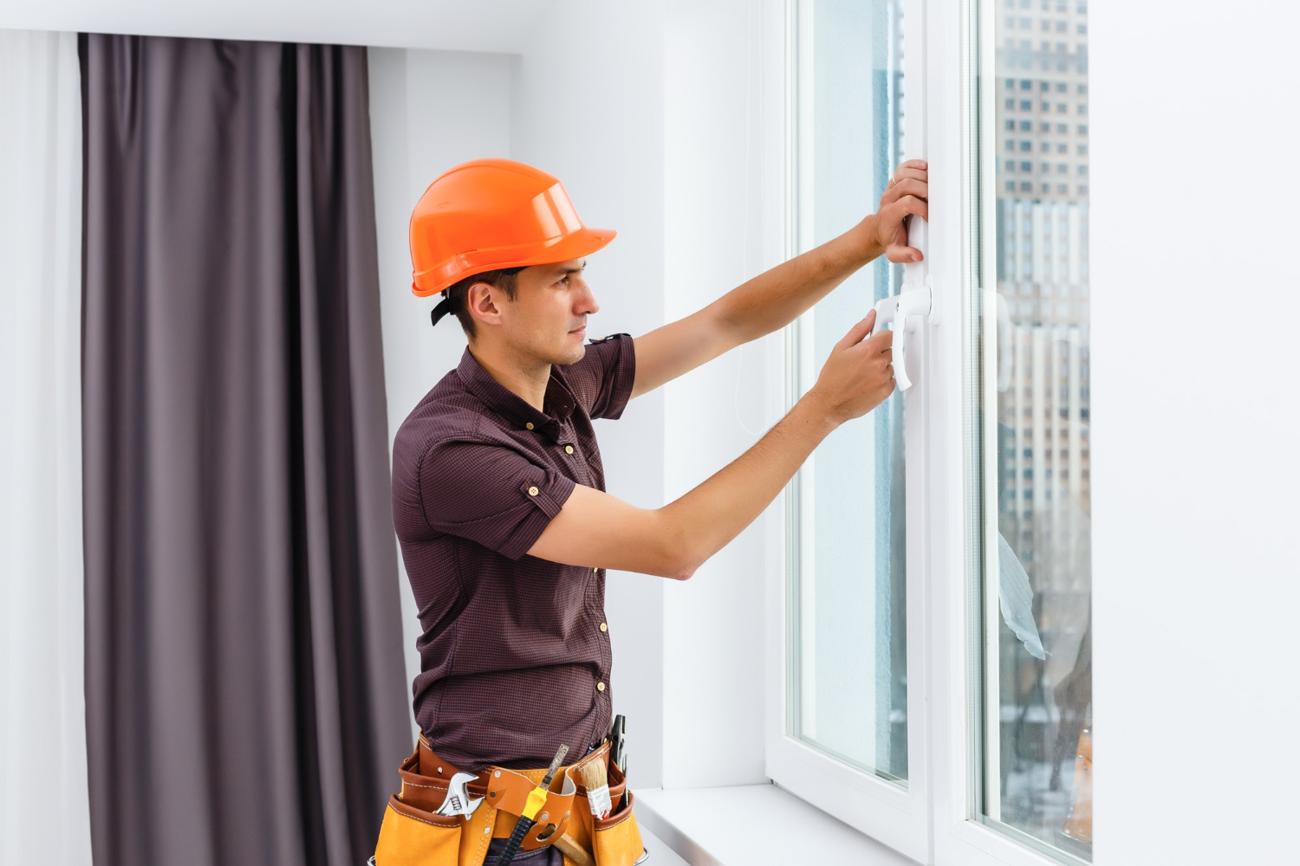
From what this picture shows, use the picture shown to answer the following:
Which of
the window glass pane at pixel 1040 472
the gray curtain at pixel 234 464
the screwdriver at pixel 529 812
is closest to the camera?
the window glass pane at pixel 1040 472

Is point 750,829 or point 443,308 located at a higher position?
point 443,308

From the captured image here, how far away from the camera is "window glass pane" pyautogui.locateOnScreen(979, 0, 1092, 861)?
1052 millimetres

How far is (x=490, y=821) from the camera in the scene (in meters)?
1.36

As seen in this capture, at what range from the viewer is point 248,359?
287 centimetres

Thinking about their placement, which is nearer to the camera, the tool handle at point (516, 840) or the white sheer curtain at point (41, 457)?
the tool handle at point (516, 840)

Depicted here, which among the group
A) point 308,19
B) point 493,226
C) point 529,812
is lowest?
point 529,812

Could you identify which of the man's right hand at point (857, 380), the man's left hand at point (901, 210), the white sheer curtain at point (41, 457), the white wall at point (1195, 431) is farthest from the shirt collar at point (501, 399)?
the white sheer curtain at point (41, 457)

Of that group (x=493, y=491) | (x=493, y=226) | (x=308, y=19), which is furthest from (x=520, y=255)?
(x=308, y=19)

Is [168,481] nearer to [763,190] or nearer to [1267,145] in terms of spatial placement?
[763,190]

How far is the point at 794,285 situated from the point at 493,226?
1.30ft

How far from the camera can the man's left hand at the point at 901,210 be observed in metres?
1.32

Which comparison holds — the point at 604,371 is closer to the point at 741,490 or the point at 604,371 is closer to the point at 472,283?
the point at 472,283

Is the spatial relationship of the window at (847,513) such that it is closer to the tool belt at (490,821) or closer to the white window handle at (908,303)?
the white window handle at (908,303)

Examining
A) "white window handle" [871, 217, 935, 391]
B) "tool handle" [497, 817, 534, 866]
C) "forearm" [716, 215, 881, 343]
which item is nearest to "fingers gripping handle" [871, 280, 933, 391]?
"white window handle" [871, 217, 935, 391]
